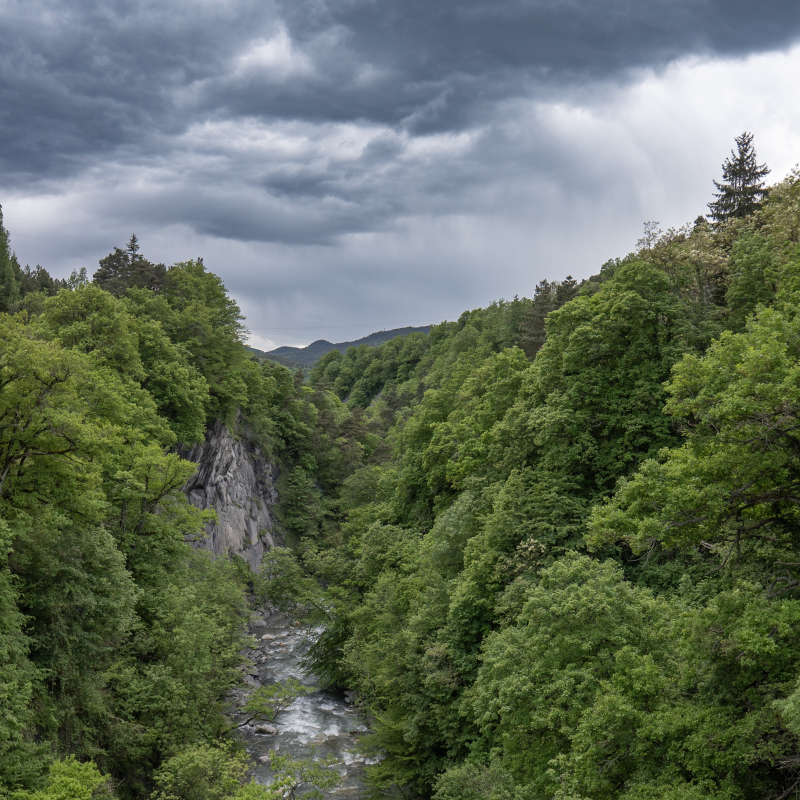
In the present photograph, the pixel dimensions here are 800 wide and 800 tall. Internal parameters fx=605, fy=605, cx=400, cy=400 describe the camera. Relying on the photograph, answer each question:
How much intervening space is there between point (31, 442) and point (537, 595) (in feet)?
57.3

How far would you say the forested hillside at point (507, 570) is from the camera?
12531 mm

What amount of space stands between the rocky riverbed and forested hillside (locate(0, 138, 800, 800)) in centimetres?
150

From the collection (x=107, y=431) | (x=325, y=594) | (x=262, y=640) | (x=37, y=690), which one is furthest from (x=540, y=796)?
(x=262, y=640)

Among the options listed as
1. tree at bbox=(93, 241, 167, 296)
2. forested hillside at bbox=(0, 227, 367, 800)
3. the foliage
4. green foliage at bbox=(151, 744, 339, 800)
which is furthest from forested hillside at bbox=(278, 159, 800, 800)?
tree at bbox=(93, 241, 167, 296)

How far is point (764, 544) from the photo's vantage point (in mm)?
14516

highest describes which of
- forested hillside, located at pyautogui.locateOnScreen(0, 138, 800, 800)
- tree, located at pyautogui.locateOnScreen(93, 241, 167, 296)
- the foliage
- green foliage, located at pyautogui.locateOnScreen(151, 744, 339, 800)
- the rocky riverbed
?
tree, located at pyautogui.locateOnScreen(93, 241, 167, 296)

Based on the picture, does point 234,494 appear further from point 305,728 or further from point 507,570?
point 507,570

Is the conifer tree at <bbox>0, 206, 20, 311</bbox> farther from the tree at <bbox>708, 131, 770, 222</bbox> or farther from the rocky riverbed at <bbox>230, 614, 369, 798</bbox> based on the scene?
the tree at <bbox>708, 131, 770, 222</bbox>

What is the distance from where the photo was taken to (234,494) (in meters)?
50.8

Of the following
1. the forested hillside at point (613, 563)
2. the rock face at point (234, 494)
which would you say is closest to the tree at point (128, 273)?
the rock face at point (234, 494)

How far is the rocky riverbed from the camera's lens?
27.0 meters

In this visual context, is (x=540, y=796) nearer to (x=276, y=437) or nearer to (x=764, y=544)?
(x=764, y=544)

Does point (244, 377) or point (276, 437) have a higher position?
point (244, 377)

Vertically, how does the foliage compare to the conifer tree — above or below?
below
